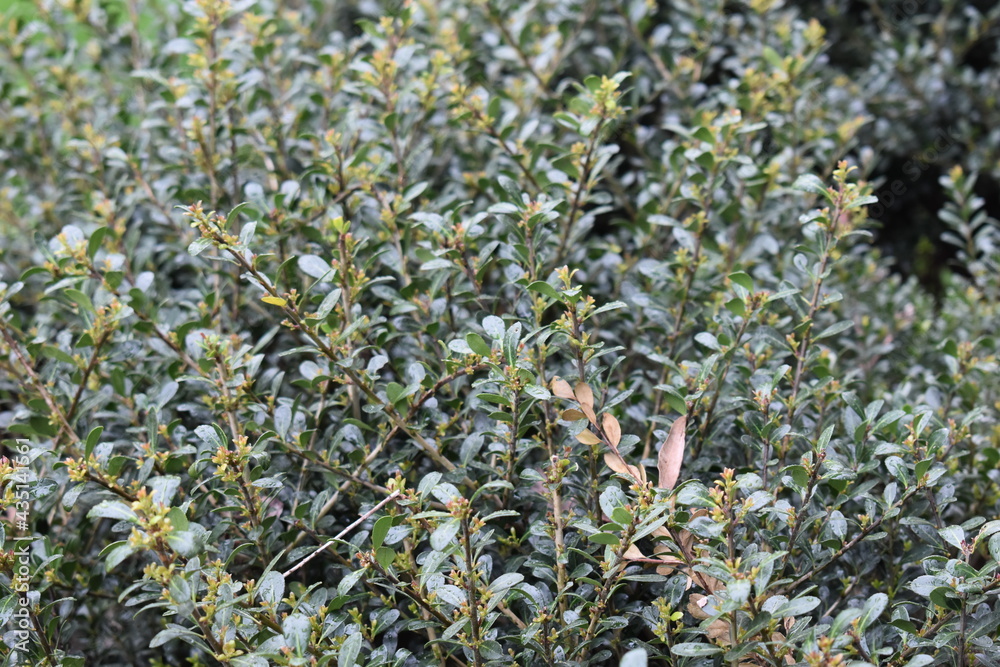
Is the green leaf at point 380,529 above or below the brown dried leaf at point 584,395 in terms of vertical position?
below

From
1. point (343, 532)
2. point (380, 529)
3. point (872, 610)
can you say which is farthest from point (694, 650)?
point (343, 532)

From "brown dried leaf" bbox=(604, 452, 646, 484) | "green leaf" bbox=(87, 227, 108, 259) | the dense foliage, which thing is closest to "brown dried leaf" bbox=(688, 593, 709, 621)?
the dense foliage

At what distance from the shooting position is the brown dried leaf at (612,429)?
1.63m

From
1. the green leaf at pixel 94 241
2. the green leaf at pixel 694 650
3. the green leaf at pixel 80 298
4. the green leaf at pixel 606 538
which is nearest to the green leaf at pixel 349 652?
the green leaf at pixel 606 538

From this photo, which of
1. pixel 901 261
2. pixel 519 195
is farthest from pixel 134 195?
pixel 901 261

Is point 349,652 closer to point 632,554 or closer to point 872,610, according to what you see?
point 632,554

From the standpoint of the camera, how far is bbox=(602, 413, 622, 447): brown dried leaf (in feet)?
5.35

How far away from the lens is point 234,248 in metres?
1.56

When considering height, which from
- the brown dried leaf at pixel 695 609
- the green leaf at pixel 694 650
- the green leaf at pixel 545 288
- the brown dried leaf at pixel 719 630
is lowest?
the brown dried leaf at pixel 695 609

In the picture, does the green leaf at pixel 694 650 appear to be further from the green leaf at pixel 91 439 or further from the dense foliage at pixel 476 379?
the green leaf at pixel 91 439

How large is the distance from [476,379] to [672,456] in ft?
1.68

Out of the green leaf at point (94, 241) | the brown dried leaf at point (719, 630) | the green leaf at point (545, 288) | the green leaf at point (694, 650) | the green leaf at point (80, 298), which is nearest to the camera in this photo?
the green leaf at point (694, 650)

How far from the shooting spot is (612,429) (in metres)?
1.64

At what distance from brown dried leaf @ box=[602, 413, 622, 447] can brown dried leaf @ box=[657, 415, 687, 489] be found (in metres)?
0.10
